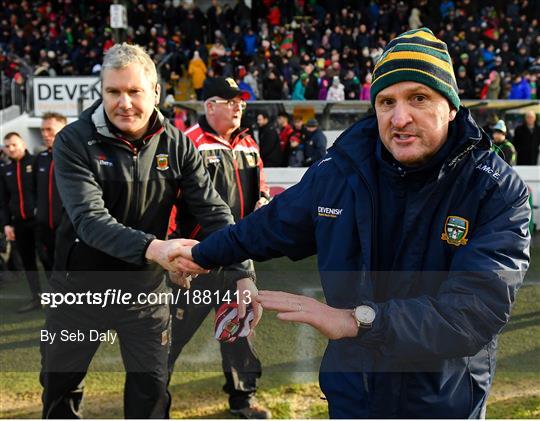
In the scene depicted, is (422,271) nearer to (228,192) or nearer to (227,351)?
(227,351)

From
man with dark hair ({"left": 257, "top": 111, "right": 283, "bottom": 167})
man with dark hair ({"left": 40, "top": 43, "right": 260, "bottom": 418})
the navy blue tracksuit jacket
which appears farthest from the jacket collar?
man with dark hair ({"left": 257, "top": 111, "right": 283, "bottom": 167})

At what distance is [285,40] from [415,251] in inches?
741

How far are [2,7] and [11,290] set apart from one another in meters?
19.9

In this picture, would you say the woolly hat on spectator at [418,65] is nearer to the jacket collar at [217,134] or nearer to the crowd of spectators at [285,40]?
the jacket collar at [217,134]

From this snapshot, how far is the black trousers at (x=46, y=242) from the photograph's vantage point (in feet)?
20.5

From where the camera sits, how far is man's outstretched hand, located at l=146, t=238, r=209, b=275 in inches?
92.3

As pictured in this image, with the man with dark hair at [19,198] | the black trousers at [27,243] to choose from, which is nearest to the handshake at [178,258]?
the man with dark hair at [19,198]

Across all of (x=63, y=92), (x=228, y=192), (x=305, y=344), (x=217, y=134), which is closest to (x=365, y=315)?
(x=305, y=344)

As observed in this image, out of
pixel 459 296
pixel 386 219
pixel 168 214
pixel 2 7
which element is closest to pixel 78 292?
pixel 168 214

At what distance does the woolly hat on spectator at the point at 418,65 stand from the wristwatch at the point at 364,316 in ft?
1.96

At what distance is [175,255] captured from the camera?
241cm

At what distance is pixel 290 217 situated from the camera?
204 cm

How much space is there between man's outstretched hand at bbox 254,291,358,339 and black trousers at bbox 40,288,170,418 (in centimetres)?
133

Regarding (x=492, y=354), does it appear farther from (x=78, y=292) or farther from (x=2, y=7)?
(x=2, y=7)
